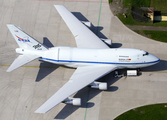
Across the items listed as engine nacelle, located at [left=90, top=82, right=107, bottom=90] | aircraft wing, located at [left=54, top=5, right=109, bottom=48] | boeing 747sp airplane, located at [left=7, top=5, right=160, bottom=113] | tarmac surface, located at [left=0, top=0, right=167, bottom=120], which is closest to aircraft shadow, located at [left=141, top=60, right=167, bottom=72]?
tarmac surface, located at [left=0, top=0, right=167, bottom=120]

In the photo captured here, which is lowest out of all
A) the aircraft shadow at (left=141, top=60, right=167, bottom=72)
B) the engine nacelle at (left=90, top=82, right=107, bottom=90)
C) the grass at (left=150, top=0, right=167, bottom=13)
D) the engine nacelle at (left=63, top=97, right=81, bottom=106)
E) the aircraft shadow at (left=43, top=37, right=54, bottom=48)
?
the engine nacelle at (left=63, top=97, right=81, bottom=106)

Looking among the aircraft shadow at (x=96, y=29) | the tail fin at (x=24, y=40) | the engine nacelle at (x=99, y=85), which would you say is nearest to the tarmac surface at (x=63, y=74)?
the aircraft shadow at (x=96, y=29)

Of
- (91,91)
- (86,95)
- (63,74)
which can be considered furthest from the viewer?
(63,74)

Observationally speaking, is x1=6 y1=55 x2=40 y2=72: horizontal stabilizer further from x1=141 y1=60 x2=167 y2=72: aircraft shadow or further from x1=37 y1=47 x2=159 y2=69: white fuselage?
x1=141 y1=60 x2=167 y2=72: aircraft shadow

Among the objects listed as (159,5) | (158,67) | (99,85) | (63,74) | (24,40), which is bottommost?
A: (99,85)

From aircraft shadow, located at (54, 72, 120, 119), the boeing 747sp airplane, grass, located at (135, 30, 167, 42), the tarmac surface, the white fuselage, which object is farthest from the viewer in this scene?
grass, located at (135, 30, 167, 42)

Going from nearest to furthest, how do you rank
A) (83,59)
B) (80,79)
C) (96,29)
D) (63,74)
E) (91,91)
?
1. (80,79)
2. (83,59)
3. (91,91)
4. (63,74)
5. (96,29)

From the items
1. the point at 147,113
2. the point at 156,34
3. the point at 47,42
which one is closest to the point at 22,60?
the point at 47,42

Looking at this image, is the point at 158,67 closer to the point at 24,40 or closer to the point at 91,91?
the point at 91,91
